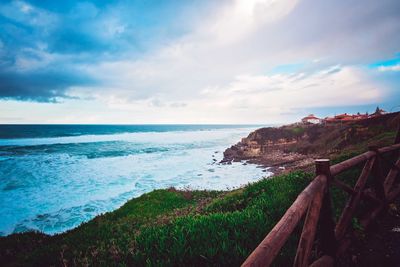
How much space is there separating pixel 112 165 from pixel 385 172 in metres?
28.8

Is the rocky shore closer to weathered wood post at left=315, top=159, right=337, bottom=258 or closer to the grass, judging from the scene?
the grass

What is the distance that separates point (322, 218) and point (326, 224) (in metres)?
0.09

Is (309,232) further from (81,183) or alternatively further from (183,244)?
(81,183)

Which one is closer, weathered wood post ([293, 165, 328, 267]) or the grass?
weathered wood post ([293, 165, 328, 267])

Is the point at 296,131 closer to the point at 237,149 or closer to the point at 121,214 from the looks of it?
the point at 237,149

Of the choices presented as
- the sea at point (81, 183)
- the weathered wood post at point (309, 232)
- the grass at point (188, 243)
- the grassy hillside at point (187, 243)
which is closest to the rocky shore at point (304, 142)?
the sea at point (81, 183)

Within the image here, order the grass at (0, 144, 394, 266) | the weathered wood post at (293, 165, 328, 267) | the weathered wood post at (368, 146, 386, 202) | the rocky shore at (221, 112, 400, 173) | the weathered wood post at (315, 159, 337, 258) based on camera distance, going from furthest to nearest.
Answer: the rocky shore at (221, 112, 400, 173), the weathered wood post at (368, 146, 386, 202), the grass at (0, 144, 394, 266), the weathered wood post at (315, 159, 337, 258), the weathered wood post at (293, 165, 328, 267)

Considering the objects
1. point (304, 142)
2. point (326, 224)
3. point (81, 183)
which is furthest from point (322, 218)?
point (304, 142)

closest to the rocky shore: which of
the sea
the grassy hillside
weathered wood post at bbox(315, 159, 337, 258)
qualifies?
the sea

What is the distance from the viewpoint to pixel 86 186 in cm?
2027

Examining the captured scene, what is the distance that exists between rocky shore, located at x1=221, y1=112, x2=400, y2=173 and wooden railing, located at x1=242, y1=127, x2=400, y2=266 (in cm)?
1478

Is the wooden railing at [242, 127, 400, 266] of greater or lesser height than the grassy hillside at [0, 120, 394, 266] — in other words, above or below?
above

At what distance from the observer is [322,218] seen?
3.17m

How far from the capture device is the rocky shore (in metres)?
24.2
